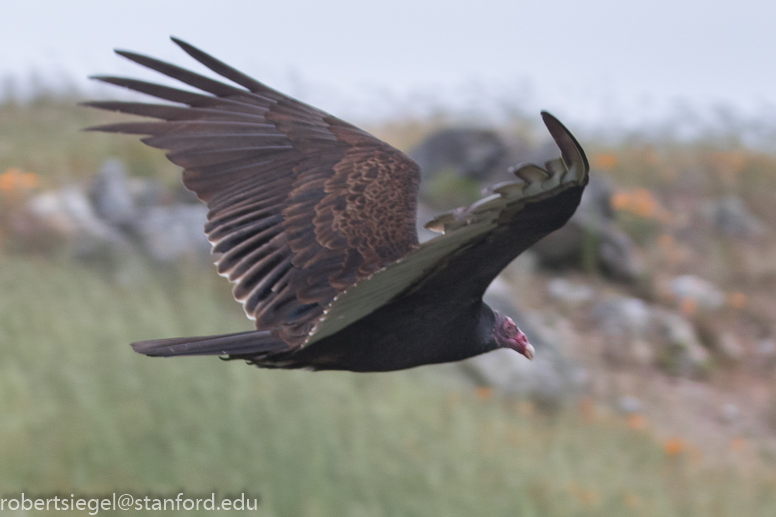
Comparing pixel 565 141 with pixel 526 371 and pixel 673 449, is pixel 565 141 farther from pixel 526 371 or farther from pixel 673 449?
pixel 526 371

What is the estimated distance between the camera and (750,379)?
23.5 ft

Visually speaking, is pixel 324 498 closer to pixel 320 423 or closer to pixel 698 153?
pixel 320 423

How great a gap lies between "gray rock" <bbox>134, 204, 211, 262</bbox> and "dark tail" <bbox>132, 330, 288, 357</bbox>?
3.36 m

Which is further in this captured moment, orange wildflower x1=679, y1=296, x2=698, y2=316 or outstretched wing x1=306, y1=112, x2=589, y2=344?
orange wildflower x1=679, y1=296, x2=698, y2=316

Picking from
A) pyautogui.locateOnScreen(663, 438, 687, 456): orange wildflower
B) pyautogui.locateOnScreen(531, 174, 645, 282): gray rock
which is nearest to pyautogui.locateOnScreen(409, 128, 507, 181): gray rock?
pyautogui.locateOnScreen(531, 174, 645, 282): gray rock

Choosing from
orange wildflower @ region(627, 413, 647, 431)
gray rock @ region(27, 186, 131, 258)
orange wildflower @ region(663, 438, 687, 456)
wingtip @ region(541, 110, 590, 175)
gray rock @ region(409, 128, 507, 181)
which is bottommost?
orange wildflower @ region(663, 438, 687, 456)

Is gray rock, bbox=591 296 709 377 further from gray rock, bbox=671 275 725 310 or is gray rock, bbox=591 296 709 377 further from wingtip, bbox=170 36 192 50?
wingtip, bbox=170 36 192 50

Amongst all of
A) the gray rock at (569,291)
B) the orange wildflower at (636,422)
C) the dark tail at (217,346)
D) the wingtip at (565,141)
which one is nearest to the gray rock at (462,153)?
the gray rock at (569,291)

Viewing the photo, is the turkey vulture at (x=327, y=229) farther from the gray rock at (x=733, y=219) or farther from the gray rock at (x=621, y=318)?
the gray rock at (x=733, y=219)

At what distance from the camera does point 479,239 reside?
1670 mm

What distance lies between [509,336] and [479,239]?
731mm

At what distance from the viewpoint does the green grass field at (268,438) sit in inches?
128

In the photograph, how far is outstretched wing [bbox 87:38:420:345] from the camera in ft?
7.62

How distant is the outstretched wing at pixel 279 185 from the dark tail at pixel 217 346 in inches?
5.2
